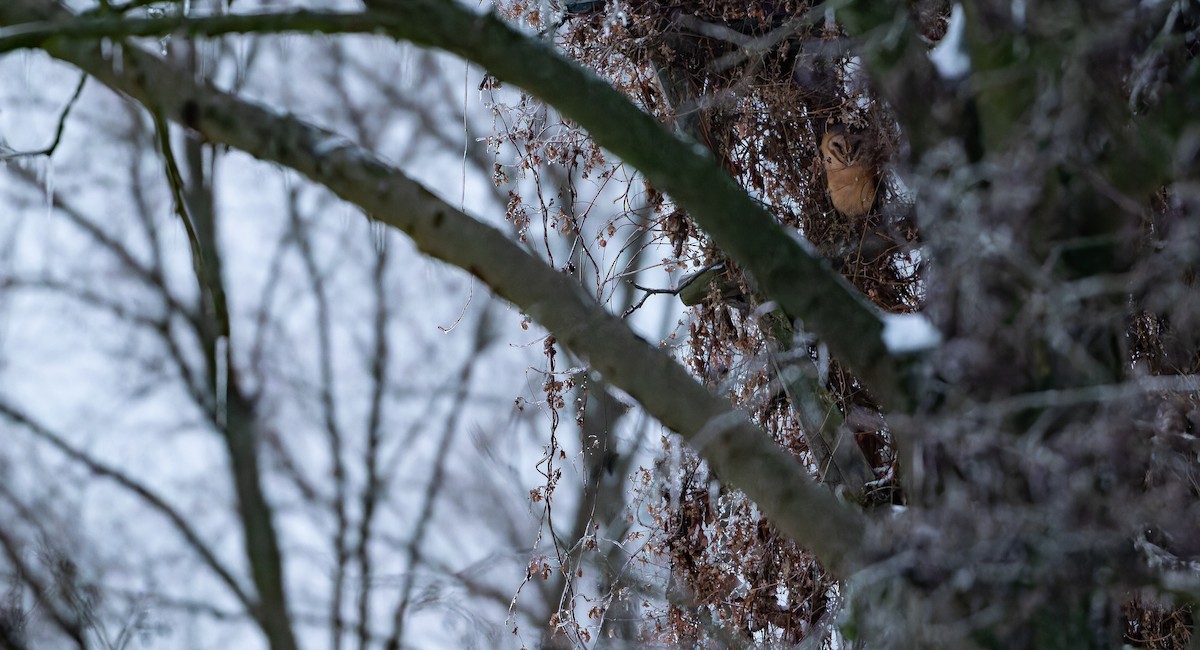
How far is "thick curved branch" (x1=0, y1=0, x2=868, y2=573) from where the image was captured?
5.84 feet

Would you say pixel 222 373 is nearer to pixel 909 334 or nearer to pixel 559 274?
pixel 559 274

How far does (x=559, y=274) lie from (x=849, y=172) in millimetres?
1355

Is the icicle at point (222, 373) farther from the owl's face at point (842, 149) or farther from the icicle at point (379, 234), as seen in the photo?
the owl's face at point (842, 149)

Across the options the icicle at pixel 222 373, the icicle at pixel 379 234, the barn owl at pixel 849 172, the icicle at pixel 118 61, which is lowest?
the icicle at pixel 222 373

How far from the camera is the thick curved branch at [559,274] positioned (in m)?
1.78

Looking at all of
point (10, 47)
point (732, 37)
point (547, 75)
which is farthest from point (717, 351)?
point (10, 47)

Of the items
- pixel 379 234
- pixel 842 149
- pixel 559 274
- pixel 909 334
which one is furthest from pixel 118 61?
pixel 842 149

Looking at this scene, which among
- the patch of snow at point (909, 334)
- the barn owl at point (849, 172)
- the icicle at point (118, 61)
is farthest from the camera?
the barn owl at point (849, 172)

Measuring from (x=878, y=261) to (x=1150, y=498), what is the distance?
1399 mm

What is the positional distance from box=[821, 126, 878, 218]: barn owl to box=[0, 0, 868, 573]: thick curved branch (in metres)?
1.11

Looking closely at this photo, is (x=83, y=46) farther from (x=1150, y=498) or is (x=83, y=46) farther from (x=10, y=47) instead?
(x=1150, y=498)

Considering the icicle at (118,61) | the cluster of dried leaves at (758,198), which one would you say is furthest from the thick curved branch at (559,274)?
the cluster of dried leaves at (758,198)

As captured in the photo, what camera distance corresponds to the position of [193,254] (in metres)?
2.03

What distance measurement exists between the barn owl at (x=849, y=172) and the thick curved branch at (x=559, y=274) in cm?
111
